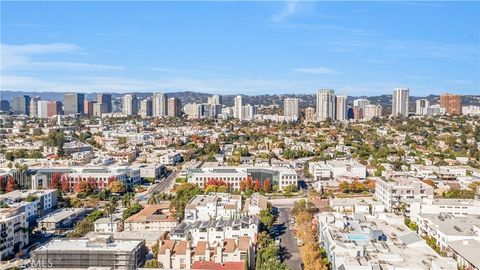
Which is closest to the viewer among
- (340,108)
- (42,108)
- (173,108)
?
(340,108)

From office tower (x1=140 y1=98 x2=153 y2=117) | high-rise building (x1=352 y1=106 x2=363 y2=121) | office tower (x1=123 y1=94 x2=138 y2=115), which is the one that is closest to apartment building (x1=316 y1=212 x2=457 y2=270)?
high-rise building (x1=352 y1=106 x2=363 y2=121)

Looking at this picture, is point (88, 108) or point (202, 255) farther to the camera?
point (88, 108)

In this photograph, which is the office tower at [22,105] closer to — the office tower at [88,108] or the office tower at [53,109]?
the office tower at [53,109]

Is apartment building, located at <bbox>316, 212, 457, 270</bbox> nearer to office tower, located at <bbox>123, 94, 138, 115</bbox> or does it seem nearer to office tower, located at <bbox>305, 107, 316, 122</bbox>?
office tower, located at <bbox>305, 107, 316, 122</bbox>

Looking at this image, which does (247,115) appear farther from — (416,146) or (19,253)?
(19,253)

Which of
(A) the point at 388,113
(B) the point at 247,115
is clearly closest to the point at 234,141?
(B) the point at 247,115

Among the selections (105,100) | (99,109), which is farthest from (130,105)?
(105,100)

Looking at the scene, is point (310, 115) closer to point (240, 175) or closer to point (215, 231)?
point (240, 175)
